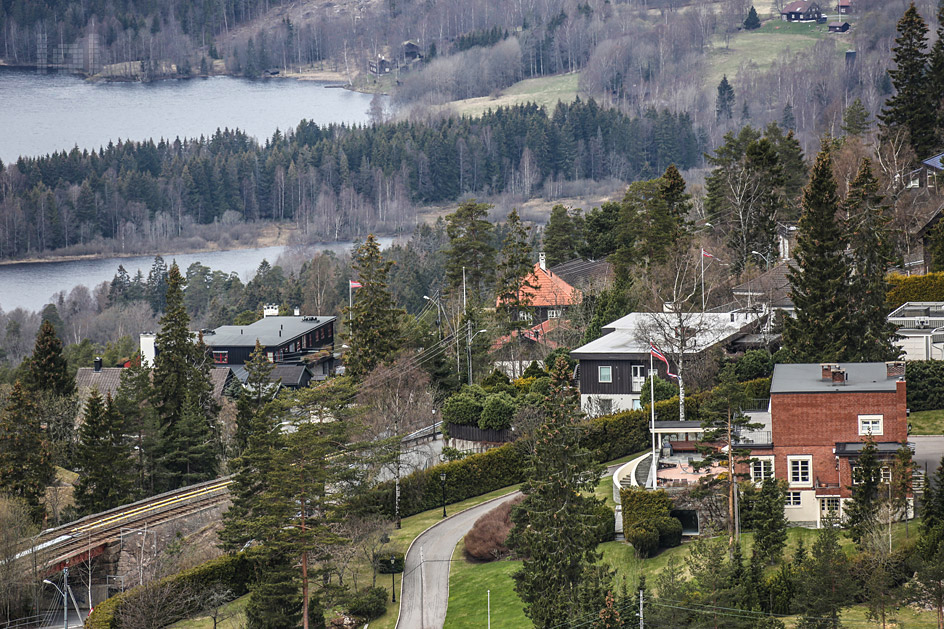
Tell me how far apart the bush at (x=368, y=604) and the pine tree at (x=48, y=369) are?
41.1 m

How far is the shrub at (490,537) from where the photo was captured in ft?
179

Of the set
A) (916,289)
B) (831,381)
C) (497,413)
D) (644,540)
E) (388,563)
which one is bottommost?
(388,563)

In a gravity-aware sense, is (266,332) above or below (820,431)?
below

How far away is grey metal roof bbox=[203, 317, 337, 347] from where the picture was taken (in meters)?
111

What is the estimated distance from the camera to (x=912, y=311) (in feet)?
230

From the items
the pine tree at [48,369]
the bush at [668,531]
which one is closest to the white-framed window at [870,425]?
the bush at [668,531]

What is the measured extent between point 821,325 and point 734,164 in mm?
40421

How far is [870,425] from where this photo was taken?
2024 inches

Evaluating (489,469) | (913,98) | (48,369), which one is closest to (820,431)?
(489,469)

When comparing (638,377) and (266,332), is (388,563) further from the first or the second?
(266,332)

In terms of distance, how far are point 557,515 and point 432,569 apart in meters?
11.3

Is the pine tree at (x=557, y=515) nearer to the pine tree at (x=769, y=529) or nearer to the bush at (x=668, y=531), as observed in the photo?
the bush at (x=668, y=531)

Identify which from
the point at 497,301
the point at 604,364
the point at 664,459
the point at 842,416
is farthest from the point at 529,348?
the point at 842,416

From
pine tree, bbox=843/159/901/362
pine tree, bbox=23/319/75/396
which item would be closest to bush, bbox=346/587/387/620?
pine tree, bbox=843/159/901/362
